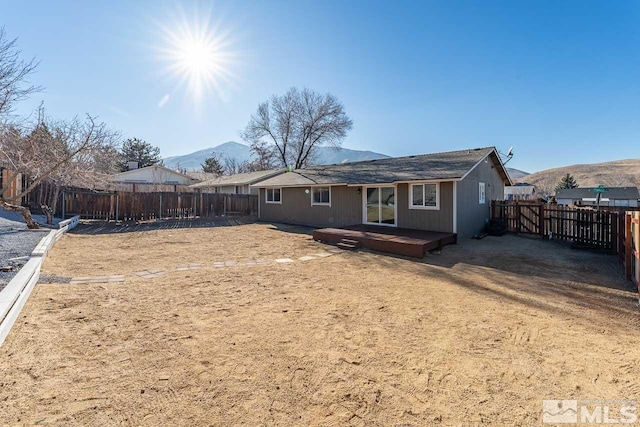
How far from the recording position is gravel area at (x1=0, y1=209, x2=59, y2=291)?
4.64 metres

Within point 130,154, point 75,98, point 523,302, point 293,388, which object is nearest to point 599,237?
point 523,302

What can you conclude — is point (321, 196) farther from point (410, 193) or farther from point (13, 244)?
point (13, 244)

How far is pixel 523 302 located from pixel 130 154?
46.5 meters

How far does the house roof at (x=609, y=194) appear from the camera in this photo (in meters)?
27.2

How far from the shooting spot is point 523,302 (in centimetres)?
453

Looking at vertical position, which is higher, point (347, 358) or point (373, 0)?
point (373, 0)

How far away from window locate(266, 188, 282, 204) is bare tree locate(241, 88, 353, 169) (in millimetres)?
15113

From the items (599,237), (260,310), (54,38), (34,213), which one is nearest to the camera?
(260,310)

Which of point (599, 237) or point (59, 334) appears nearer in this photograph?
point (59, 334)

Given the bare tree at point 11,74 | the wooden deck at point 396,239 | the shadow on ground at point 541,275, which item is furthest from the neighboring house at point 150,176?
the shadow on ground at point 541,275

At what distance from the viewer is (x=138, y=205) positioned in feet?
51.1

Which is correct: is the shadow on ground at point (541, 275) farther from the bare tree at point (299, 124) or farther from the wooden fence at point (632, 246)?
the bare tree at point (299, 124)

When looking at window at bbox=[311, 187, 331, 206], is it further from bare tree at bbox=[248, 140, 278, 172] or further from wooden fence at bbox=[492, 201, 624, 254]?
bare tree at bbox=[248, 140, 278, 172]

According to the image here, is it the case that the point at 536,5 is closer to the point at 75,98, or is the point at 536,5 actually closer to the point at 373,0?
the point at 373,0
